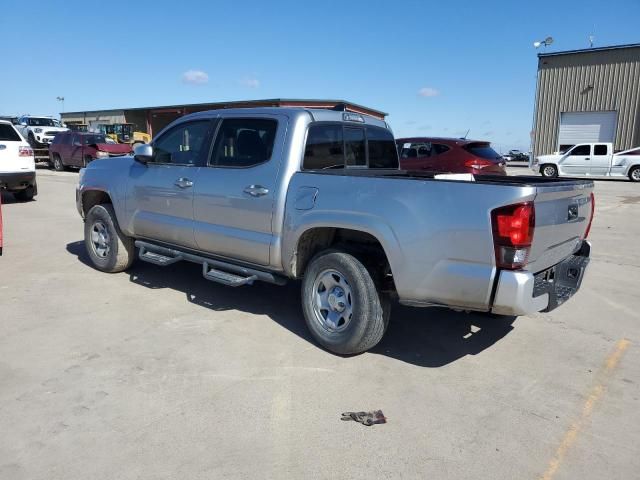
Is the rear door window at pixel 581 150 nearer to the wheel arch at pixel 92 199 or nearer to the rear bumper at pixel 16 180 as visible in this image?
the rear bumper at pixel 16 180

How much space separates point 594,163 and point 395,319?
22071 millimetres

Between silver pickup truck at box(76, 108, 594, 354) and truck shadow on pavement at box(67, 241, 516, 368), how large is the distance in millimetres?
470

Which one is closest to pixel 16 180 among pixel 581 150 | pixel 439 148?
pixel 439 148

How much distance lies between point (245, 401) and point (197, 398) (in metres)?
0.33

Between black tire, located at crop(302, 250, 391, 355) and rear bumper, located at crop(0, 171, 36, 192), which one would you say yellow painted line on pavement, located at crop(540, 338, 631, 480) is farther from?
rear bumper, located at crop(0, 171, 36, 192)

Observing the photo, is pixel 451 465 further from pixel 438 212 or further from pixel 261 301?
pixel 261 301

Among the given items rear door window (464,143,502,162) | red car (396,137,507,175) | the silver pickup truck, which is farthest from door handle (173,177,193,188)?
rear door window (464,143,502,162)

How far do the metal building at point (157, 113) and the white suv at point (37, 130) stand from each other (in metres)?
11.5

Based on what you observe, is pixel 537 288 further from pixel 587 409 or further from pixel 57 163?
pixel 57 163

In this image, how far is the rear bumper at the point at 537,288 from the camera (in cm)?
318

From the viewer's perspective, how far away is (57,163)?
925 inches

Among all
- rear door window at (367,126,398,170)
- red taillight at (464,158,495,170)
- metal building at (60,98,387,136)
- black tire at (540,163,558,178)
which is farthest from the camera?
metal building at (60,98,387,136)

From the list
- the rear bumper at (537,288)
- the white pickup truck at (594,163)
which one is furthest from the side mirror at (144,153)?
the white pickup truck at (594,163)

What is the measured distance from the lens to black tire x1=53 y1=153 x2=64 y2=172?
2322cm
